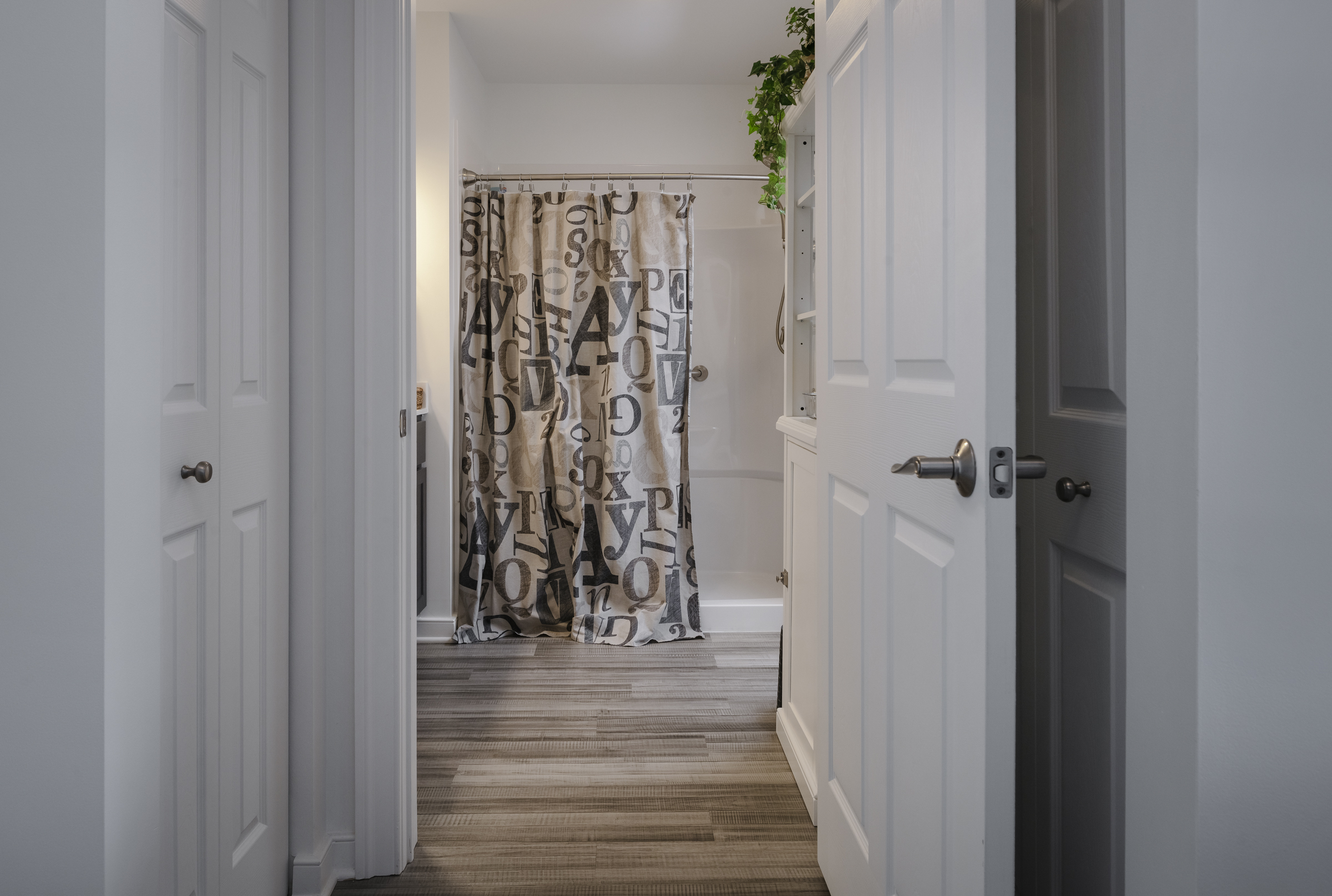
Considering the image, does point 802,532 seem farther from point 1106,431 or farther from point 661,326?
point 661,326

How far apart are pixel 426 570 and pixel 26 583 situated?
249 cm

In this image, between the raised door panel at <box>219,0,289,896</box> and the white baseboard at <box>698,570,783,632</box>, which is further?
the white baseboard at <box>698,570,783,632</box>

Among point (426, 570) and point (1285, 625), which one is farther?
point (426, 570)

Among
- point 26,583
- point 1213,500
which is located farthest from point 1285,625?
point 26,583

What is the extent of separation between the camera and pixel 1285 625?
0.67 metres

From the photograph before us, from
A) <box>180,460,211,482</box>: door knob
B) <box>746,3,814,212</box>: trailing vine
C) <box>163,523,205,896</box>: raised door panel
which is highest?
<box>746,3,814,212</box>: trailing vine

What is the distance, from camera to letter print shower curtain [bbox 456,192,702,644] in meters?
3.29

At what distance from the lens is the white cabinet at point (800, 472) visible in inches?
77.9

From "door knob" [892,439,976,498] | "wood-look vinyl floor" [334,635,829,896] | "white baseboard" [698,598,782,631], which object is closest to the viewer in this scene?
→ "door knob" [892,439,976,498]

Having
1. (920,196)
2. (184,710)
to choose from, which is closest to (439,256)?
(184,710)

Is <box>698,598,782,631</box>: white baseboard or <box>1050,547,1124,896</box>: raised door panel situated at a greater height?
<box>1050,547,1124,896</box>: raised door panel

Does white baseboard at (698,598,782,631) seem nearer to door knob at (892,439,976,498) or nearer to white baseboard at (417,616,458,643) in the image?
white baseboard at (417,616,458,643)

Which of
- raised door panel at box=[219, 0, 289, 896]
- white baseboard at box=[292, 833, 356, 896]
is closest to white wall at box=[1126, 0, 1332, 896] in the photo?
raised door panel at box=[219, 0, 289, 896]

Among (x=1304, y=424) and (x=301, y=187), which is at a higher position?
(x=301, y=187)
